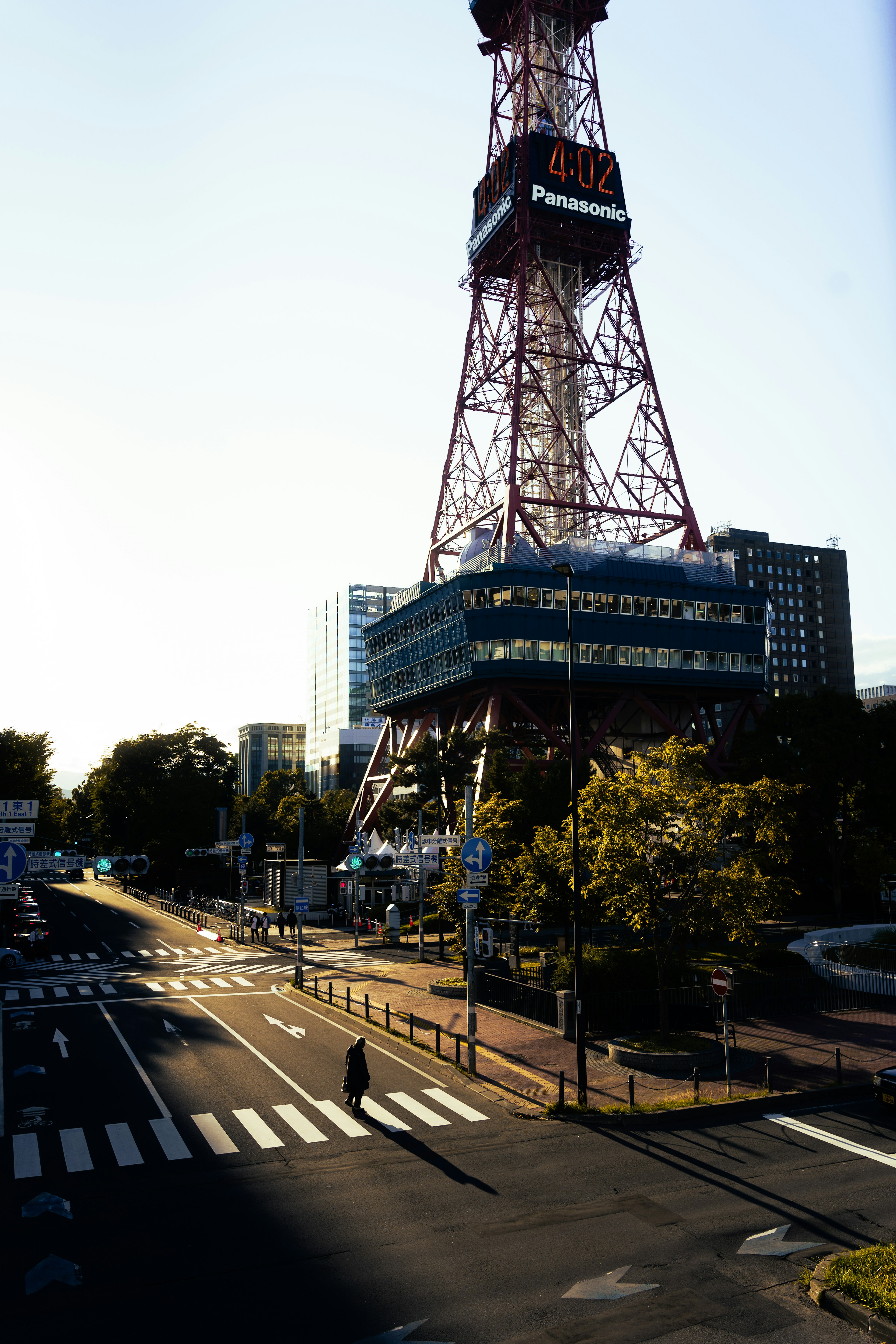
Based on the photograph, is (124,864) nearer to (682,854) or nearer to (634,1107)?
(682,854)

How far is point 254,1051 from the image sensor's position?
82.9ft

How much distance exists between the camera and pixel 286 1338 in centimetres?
1040

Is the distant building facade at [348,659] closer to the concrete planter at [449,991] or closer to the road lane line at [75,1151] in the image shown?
the concrete planter at [449,991]

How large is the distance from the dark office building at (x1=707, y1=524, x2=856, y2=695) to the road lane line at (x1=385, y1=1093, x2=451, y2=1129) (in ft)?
543

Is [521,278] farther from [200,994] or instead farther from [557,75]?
[200,994]

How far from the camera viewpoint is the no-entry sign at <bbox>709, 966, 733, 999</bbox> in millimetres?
20812

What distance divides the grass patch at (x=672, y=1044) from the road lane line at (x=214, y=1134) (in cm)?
1083

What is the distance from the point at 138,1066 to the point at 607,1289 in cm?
1581

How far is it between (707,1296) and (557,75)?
111075mm

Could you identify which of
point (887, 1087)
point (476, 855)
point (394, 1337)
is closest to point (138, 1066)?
point (476, 855)

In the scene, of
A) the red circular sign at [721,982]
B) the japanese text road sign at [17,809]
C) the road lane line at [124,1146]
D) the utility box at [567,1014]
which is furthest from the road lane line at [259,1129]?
the utility box at [567,1014]

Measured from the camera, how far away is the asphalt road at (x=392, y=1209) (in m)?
11.0

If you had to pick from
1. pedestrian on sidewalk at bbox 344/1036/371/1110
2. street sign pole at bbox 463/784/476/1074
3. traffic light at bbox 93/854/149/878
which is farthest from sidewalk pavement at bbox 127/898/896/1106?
traffic light at bbox 93/854/149/878

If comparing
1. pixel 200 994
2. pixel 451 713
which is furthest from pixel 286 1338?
pixel 451 713
